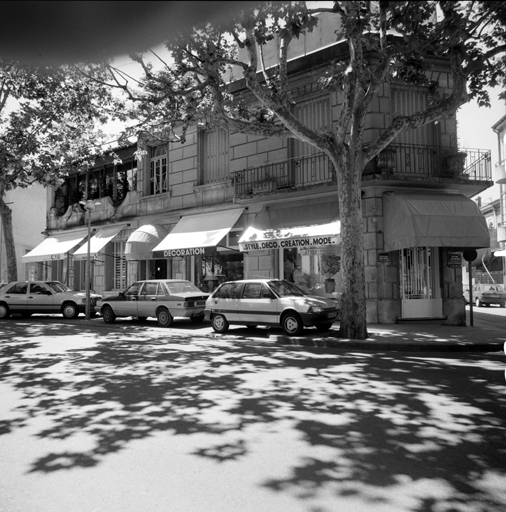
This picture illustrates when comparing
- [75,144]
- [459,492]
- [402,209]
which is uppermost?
[75,144]

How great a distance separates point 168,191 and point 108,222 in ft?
15.3

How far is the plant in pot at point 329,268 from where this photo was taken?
1639cm

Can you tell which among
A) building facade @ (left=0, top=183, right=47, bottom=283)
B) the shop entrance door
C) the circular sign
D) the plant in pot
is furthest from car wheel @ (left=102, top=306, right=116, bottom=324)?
building facade @ (left=0, top=183, right=47, bottom=283)

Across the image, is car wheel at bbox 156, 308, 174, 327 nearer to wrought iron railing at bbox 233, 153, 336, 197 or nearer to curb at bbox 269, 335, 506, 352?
wrought iron railing at bbox 233, 153, 336, 197

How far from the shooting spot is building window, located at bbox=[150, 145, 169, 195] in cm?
2200

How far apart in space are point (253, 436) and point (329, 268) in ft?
40.6

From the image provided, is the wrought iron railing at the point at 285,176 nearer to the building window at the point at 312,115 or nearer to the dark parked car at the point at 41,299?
the building window at the point at 312,115

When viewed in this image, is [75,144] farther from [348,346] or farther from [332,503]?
[332,503]

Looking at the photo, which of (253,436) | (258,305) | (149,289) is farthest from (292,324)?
(253,436)

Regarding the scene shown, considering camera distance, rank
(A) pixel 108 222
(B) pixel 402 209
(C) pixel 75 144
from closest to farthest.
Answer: (B) pixel 402 209
(C) pixel 75 144
(A) pixel 108 222

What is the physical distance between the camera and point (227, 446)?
4.26 meters

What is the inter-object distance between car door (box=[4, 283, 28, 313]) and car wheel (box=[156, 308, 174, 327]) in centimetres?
750

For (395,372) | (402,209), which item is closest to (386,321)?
(402,209)

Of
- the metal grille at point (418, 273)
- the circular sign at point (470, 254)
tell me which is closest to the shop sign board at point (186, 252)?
the metal grille at point (418, 273)
